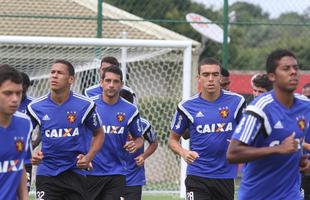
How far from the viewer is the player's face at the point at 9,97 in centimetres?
711

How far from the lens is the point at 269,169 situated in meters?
7.48

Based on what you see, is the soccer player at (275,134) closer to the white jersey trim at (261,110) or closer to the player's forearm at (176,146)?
the white jersey trim at (261,110)

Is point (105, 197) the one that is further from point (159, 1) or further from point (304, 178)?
point (159, 1)

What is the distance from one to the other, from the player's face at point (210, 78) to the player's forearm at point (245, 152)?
3.27 meters

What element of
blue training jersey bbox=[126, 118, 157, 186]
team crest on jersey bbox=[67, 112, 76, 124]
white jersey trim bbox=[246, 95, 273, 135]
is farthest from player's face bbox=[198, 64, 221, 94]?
white jersey trim bbox=[246, 95, 273, 135]

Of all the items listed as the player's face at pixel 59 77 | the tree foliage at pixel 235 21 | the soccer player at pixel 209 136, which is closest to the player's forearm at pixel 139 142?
the soccer player at pixel 209 136

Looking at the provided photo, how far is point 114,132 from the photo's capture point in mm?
11023

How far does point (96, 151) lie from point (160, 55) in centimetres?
724

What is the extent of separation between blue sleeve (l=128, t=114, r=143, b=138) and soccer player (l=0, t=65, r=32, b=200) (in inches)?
148

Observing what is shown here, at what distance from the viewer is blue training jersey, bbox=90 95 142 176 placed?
10.9 m

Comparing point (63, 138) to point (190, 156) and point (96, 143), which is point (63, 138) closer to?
point (96, 143)

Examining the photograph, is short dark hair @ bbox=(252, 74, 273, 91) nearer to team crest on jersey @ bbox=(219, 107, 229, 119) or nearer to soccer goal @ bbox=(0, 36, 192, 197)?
team crest on jersey @ bbox=(219, 107, 229, 119)

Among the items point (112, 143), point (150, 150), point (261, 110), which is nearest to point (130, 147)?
point (112, 143)

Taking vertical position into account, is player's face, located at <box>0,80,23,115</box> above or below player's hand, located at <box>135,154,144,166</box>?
above
